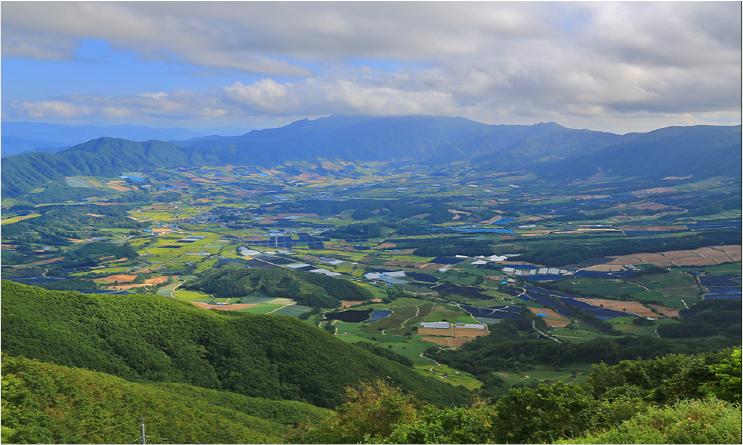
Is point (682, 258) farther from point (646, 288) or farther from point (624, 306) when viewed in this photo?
point (624, 306)

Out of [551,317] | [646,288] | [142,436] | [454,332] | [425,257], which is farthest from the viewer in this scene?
[425,257]

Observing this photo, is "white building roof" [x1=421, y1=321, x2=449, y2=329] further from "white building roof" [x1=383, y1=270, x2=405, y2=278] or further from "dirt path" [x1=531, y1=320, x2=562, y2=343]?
"white building roof" [x1=383, y1=270, x2=405, y2=278]

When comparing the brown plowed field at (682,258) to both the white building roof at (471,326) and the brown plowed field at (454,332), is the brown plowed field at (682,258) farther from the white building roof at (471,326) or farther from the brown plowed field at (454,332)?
the brown plowed field at (454,332)

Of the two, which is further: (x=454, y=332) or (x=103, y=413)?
(x=454, y=332)

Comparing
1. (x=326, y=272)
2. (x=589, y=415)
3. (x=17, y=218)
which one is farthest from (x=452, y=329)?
(x=17, y=218)

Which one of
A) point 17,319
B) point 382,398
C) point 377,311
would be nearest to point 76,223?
point 377,311

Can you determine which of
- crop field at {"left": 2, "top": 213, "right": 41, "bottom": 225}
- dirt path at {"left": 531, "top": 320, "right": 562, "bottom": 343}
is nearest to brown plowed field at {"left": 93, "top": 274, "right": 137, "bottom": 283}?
dirt path at {"left": 531, "top": 320, "right": 562, "bottom": 343}

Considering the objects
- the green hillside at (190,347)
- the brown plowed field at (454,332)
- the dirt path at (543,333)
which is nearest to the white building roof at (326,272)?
the brown plowed field at (454,332)
